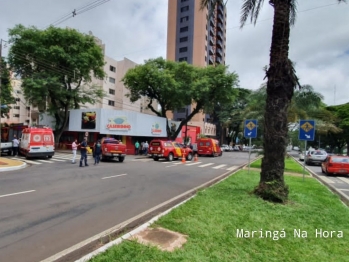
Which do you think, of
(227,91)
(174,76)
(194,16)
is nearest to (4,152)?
(174,76)

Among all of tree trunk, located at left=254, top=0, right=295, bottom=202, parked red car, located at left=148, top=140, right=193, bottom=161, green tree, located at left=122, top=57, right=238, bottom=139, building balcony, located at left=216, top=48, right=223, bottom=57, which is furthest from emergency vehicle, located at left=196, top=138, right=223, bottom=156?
building balcony, located at left=216, top=48, right=223, bottom=57

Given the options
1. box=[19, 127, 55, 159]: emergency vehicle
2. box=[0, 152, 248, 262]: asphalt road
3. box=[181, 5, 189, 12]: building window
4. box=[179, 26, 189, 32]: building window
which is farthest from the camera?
box=[181, 5, 189, 12]: building window

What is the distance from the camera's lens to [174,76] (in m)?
35.5

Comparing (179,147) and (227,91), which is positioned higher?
(227,91)

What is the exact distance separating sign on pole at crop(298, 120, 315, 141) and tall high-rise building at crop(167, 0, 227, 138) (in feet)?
179

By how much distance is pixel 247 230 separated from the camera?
16.4 feet

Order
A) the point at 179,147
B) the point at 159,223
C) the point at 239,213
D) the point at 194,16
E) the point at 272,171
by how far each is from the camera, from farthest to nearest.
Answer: the point at 194,16
the point at 179,147
the point at 272,171
the point at 239,213
the point at 159,223

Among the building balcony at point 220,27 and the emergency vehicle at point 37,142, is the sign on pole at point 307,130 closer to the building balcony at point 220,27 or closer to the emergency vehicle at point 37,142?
the emergency vehicle at point 37,142

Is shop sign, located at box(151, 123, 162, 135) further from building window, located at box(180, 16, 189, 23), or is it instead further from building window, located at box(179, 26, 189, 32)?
building window, located at box(180, 16, 189, 23)

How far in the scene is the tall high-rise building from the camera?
→ 69.1 m

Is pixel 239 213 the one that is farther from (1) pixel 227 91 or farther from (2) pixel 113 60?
(2) pixel 113 60

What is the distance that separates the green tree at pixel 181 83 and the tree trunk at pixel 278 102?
25.5 m

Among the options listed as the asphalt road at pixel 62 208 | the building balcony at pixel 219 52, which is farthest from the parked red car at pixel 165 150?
the building balcony at pixel 219 52

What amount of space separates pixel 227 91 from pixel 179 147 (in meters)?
14.0
